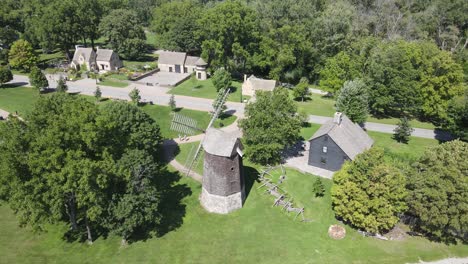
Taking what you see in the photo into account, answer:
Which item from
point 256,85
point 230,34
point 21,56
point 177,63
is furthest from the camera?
point 177,63

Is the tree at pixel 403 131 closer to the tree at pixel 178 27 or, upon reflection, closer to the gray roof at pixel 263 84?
the gray roof at pixel 263 84

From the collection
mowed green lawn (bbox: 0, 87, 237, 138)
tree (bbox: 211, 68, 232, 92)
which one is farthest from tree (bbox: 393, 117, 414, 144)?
tree (bbox: 211, 68, 232, 92)

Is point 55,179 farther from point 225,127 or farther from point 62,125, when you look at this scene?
point 225,127

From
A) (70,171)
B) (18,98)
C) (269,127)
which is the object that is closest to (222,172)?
(269,127)

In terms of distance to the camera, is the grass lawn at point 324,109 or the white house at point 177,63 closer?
the grass lawn at point 324,109

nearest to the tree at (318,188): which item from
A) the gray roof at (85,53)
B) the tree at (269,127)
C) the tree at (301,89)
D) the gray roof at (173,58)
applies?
the tree at (269,127)

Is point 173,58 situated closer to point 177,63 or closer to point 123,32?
point 177,63

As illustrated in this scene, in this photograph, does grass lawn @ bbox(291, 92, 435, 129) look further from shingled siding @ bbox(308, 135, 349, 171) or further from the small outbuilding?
the small outbuilding
